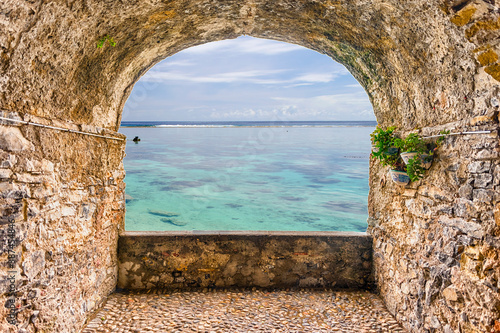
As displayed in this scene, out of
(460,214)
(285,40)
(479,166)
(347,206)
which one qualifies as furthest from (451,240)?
(347,206)

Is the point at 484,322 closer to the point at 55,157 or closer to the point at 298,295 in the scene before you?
the point at 298,295

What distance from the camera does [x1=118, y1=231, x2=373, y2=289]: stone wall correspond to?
4438 millimetres

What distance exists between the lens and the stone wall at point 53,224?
2.32m

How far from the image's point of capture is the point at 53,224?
9.36 ft

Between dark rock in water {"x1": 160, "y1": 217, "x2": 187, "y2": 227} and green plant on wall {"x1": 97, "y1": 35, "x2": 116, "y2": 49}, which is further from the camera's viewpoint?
dark rock in water {"x1": 160, "y1": 217, "x2": 187, "y2": 227}

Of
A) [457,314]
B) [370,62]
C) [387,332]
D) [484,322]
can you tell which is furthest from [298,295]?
[370,62]

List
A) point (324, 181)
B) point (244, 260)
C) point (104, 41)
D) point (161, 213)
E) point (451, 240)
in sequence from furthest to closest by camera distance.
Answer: point (324, 181) < point (161, 213) < point (244, 260) < point (104, 41) < point (451, 240)

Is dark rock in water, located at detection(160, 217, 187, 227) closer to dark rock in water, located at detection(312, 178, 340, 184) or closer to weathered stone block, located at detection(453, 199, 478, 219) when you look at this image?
dark rock in water, located at detection(312, 178, 340, 184)

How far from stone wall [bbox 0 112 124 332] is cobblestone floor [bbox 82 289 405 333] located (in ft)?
1.22

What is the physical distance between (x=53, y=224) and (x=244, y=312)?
7.66 feet

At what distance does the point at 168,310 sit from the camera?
393 centimetres

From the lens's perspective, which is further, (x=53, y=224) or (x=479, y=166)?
(x=53, y=224)

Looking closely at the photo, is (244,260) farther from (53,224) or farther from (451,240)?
(451,240)

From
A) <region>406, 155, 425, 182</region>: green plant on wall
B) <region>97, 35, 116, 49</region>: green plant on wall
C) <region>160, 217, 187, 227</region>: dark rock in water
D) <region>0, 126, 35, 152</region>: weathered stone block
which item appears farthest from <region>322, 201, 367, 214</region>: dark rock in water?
<region>0, 126, 35, 152</region>: weathered stone block
